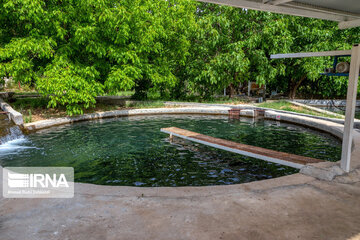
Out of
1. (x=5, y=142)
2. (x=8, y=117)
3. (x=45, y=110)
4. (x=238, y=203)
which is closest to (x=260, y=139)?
(x=238, y=203)

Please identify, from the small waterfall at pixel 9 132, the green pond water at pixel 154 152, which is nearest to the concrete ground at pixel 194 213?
the green pond water at pixel 154 152

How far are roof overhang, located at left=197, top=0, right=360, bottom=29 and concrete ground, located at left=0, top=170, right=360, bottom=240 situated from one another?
332 cm

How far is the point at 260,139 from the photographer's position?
10.4 meters

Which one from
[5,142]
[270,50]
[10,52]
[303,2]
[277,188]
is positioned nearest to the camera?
[277,188]

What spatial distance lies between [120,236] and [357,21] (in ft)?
21.2

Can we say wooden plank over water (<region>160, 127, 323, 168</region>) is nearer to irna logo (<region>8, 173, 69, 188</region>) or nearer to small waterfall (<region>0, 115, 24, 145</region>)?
irna logo (<region>8, 173, 69, 188</region>)

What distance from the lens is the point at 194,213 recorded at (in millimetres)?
3838

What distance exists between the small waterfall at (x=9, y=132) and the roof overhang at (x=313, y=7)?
31.3ft

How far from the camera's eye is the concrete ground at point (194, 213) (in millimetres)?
3336

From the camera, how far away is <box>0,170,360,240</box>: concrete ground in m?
3.34

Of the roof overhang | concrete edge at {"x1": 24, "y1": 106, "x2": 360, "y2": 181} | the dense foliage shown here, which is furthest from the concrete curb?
the roof overhang

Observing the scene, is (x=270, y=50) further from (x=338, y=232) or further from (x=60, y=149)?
(x=338, y=232)

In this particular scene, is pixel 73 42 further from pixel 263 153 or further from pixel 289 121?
pixel 289 121

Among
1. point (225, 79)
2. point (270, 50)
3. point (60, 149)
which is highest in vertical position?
point (270, 50)
